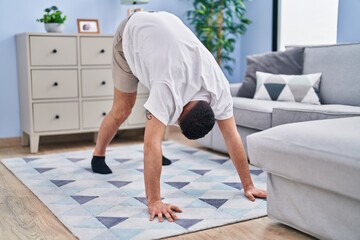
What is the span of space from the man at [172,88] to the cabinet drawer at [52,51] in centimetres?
123

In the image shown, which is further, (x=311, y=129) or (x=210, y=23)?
(x=210, y=23)

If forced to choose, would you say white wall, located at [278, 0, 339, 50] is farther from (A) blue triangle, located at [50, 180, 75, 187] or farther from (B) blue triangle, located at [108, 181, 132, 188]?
(A) blue triangle, located at [50, 180, 75, 187]

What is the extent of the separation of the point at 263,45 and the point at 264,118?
6.22 ft

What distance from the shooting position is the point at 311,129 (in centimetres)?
182

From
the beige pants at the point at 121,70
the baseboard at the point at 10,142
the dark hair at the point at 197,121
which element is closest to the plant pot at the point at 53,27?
the baseboard at the point at 10,142

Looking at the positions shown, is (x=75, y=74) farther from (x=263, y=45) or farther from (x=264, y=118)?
(x=263, y=45)

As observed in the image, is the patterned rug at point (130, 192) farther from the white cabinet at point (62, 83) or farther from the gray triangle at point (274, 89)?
the gray triangle at point (274, 89)

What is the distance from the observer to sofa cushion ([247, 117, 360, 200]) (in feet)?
5.14

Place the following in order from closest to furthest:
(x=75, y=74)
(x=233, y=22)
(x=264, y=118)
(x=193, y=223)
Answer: (x=193, y=223)
(x=264, y=118)
(x=75, y=74)
(x=233, y=22)

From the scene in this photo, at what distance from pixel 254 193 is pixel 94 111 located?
6.31 ft

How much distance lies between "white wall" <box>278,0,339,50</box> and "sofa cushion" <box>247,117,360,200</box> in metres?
2.15

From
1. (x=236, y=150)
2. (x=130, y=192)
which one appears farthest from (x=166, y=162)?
(x=236, y=150)

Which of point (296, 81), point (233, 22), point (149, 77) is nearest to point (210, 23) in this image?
point (233, 22)

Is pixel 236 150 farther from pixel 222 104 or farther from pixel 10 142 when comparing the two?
pixel 10 142
